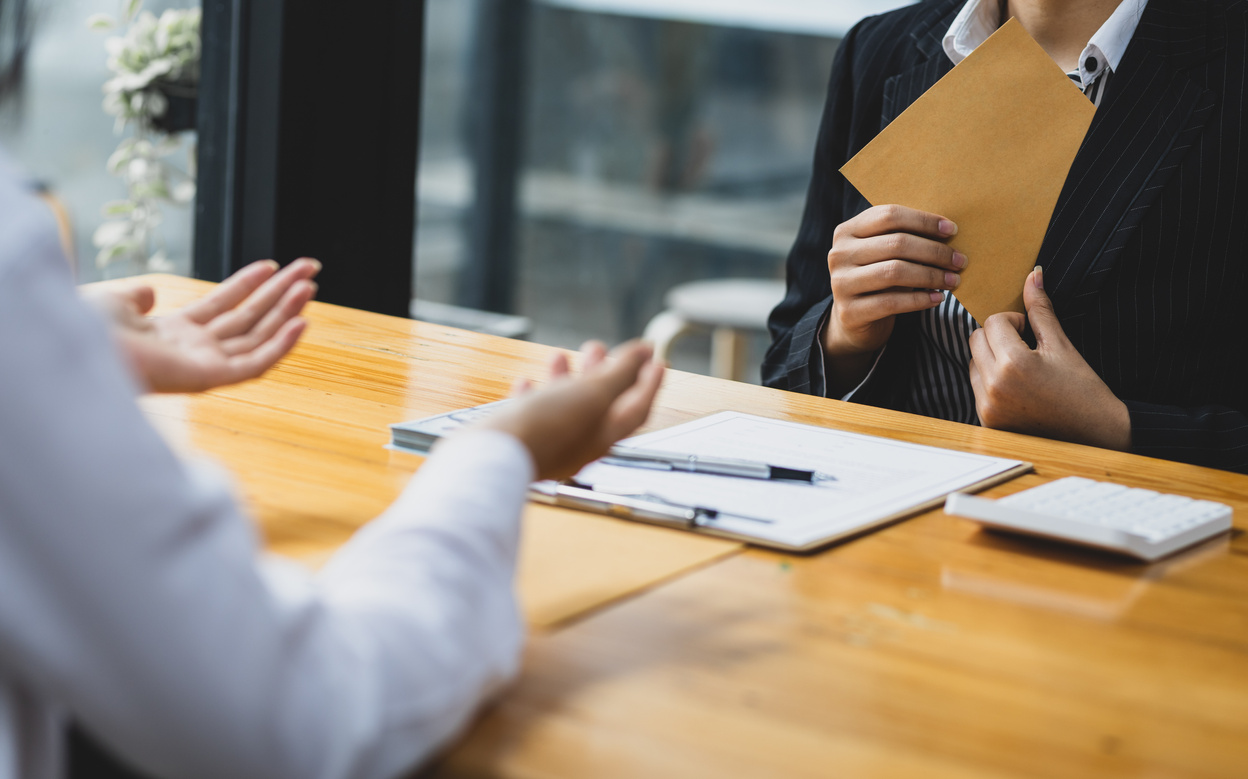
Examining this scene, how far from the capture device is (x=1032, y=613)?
625 millimetres

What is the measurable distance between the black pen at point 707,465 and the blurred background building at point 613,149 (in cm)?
246

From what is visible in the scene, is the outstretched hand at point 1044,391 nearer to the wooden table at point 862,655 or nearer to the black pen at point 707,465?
the wooden table at point 862,655

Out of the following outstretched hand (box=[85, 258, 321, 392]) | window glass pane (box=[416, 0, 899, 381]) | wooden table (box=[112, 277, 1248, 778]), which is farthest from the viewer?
window glass pane (box=[416, 0, 899, 381])

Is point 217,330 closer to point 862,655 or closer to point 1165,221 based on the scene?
point 862,655

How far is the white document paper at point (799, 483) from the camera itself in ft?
2.40

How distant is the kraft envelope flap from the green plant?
1.48 meters

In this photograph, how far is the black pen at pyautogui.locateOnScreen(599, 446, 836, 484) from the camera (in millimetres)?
823

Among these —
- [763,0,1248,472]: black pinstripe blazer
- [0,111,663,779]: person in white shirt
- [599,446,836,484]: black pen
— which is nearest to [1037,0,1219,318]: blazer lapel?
[763,0,1248,472]: black pinstripe blazer

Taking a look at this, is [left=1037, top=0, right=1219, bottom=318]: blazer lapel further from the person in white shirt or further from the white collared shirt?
the person in white shirt

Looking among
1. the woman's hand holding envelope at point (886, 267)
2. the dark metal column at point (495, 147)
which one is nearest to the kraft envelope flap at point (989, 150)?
the woman's hand holding envelope at point (886, 267)

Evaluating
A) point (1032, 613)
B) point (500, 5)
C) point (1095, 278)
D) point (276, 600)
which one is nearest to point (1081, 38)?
point (1095, 278)

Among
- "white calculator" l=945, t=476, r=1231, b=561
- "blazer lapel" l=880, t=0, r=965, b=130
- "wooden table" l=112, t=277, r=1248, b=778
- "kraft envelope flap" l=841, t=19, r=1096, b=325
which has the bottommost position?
"wooden table" l=112, t=277, r=1248, b=778

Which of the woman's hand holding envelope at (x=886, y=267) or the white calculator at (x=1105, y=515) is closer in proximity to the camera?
the white calculator at (x=1105, y=515)

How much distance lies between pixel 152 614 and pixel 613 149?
10.7 ft
